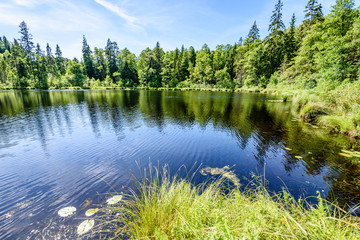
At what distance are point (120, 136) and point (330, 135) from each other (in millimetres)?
14561

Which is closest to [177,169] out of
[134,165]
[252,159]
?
[134,165]

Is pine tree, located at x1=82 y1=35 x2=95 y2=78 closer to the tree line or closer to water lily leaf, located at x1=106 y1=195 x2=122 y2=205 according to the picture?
the tree line

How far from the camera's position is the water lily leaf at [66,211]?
3895mm

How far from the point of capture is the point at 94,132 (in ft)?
35.3

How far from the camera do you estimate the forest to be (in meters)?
13.5

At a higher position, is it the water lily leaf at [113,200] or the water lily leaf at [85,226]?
the water lily leaf at [113,200]

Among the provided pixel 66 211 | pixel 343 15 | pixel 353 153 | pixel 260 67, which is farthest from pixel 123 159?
pixel 260 67

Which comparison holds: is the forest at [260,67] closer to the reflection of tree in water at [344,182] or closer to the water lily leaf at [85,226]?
the reflection of tree in water at [344,182]

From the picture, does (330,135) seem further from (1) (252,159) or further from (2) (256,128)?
(1) (252,159)

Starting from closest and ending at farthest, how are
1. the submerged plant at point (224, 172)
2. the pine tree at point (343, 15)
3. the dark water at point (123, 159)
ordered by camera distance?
the dark water at point (123, 159) → the submerged plant at point (224, 172) → the pine tree at point (343, 15)

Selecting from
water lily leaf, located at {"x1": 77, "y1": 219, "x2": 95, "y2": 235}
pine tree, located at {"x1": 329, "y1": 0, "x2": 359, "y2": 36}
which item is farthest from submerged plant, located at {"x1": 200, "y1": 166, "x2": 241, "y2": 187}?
pine tree, located at {"x1": 329, "y1": 0, "x2": 359, "y2": 36}

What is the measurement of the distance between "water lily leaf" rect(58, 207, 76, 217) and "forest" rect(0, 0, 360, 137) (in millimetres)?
14713

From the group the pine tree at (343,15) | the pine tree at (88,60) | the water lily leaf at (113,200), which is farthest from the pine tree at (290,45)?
the pine tree at (88,60)

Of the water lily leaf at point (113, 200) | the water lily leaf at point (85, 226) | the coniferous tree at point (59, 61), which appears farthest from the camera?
the coniferous tree at point (59, 61)
